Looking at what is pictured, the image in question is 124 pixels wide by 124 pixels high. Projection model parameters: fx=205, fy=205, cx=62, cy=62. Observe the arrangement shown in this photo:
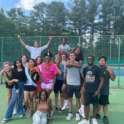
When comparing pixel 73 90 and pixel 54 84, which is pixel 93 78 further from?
pixel 54 84

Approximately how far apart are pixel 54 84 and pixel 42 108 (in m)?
0.86

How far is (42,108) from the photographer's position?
5.12m

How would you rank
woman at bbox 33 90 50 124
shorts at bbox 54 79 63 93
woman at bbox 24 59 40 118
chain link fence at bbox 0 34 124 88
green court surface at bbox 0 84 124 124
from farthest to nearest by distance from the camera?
1. chain link fence at bbox 0 34 124 88
2. shorts at bbox 54 79 63 93
3. woman at bbox 24 59 40 118
4. green court surface at bbox 0 84 124 124
5. woman at bbox 33 90 50 124

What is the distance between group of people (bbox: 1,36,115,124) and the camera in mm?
4980

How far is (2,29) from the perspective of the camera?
30266mm

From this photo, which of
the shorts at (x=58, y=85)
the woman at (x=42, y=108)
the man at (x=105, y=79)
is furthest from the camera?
the shorts at (x=58, y=85)

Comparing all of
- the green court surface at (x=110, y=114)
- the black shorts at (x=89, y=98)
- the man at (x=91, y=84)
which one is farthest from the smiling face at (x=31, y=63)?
the black shorts at (x=89, y=98)

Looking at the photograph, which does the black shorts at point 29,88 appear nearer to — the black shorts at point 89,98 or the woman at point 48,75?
the woman at point 48,75

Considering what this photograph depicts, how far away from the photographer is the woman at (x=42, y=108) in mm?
4891

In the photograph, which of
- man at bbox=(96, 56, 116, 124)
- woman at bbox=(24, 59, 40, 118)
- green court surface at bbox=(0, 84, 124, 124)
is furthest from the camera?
woman at bbox=(24, 59, 40, 118)

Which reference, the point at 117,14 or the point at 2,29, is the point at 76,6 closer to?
the point at 117,14

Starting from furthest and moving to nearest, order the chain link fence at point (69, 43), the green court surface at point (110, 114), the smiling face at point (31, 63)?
the chain link fence at point (69, 43)
the smiling face at point (31, 63)
the green court surface at point (110, 114)

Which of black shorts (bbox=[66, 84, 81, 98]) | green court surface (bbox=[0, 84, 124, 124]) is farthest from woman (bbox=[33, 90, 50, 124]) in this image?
black shorts (bbox=[66, 84, 81, 98])

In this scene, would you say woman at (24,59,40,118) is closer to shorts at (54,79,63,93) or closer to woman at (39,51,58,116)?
woman at (39,51,58,116)
